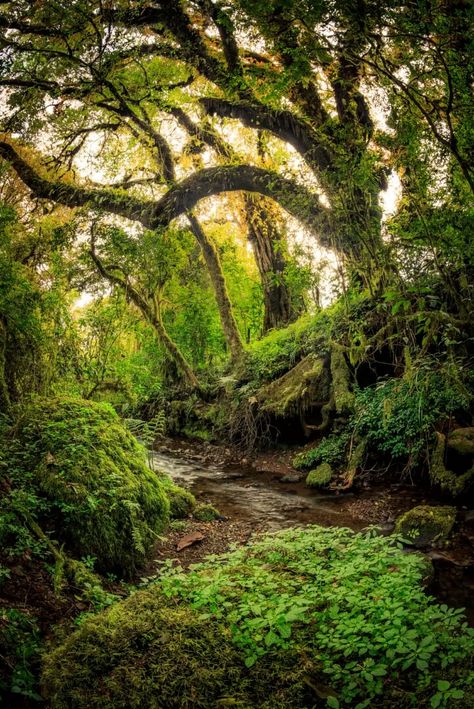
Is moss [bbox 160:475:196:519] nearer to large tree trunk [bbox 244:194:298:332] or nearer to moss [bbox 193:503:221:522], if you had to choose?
moss [bbox 193:503:221:522]

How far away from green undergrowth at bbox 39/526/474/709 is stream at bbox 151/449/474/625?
1329 mm

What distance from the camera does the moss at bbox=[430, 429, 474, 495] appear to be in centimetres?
654

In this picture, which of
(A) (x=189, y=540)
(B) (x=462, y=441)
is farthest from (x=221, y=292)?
(A) (x=189, y=540)

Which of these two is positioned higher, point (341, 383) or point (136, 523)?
point (341, 383)

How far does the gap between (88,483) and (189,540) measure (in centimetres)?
165

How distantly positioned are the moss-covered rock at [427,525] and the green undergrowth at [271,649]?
7.49ft

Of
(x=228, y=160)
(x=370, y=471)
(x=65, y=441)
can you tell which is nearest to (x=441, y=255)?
(x=370, y=471)

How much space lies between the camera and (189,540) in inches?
212

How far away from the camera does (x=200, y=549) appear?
525 centimetres

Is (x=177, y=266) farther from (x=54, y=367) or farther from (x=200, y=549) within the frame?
(x=200, y=549)

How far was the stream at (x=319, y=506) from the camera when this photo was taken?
171 inches

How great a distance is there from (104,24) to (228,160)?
6654 mm

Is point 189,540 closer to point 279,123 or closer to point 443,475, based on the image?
point 443,475

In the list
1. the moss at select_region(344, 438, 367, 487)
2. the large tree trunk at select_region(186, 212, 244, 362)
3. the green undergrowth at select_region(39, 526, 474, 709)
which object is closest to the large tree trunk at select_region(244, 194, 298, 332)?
the large tree trunk at select_region(186, 212, 244, 362)
